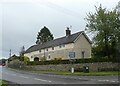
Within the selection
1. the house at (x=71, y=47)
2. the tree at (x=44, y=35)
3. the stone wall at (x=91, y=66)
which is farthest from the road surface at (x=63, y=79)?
the tree at (x=44, y=35)

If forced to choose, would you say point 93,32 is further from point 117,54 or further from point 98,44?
point 117,54

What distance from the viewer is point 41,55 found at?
91562mm

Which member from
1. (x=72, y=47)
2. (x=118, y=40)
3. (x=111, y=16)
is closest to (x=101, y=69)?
(x=118, y=40)

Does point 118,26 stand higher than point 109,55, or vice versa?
point 118,26

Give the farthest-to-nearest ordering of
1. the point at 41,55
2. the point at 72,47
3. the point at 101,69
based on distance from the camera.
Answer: the point at 41,55 → the point at 72,47 → the point at 101,69

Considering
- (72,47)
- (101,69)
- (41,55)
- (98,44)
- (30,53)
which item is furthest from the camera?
(30,53)

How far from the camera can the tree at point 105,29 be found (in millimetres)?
57344

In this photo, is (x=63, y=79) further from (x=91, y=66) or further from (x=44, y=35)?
(x=44, y=35)

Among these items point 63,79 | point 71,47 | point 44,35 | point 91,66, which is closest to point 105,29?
point 91,66

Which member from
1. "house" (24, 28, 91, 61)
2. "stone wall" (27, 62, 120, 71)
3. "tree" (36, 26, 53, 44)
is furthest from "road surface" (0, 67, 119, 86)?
"tree" (36, 26, 53, 44)

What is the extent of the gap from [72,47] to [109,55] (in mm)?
13940

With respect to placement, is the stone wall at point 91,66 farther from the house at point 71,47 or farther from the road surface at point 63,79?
the road surface at point 63,79

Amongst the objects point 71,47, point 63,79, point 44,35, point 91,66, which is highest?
point 44,35

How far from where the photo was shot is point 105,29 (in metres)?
57.2
